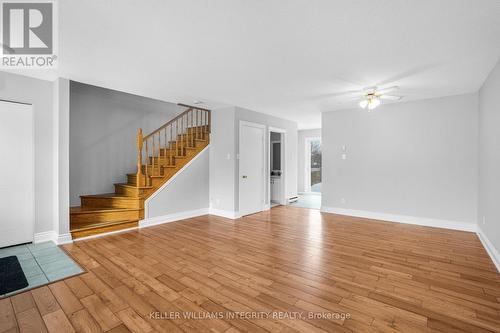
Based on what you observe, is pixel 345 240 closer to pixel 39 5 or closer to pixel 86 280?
pixel 86 280

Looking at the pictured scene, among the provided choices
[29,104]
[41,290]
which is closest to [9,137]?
[29,104]

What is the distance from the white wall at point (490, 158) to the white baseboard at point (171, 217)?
16.6 feet

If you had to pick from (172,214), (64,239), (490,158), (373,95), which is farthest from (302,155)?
(64,239)

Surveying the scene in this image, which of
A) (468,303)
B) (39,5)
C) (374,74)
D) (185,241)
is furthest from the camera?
(185,241)

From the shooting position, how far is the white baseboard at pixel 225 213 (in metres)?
5.46

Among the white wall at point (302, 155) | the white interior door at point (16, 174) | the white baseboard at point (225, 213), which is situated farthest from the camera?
the white wall at point (302, 155)

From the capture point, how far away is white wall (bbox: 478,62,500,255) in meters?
3.04

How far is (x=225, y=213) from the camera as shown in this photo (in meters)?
5.63

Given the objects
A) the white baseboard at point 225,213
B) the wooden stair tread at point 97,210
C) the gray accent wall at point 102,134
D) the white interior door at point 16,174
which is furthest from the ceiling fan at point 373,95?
the white interior door at point 16,174

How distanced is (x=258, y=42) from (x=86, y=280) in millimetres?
3153

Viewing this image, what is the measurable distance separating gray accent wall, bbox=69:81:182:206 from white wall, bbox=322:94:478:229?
4.74 m

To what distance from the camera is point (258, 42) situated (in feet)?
8.45

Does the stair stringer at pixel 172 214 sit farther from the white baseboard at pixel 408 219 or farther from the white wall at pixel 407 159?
the white baseboard at pixel 408 219

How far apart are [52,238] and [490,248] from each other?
6462 millimetres
